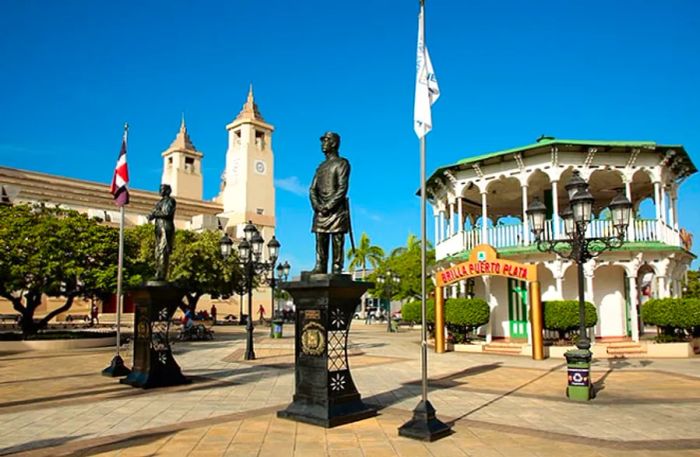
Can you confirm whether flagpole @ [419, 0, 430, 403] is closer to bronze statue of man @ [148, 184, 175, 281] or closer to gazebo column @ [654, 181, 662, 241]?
bronze statue of man @ [148, 184, 175, 281]

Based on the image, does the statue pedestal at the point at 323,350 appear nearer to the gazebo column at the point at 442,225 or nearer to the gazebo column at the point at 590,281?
the gazebo column at the point at 590,281

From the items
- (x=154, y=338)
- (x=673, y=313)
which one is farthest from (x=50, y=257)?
(x=673, y=313)

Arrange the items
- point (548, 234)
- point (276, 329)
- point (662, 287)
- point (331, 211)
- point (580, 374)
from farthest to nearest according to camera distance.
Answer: point (276, 329)
point (548, 234)
point (662, 287)
point (580, 374)
point (331, 211)

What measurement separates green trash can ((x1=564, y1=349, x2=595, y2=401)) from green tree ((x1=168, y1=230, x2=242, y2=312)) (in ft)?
105

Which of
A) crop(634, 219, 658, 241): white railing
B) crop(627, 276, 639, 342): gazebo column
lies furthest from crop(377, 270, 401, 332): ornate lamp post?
crop(634, 219, 658, 241): white railing

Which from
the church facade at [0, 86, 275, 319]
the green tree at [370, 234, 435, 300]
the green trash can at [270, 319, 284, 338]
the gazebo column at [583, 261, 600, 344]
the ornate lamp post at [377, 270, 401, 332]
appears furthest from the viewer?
the church facade at [0, 86, 275, 319]

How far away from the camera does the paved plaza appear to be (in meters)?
7.10

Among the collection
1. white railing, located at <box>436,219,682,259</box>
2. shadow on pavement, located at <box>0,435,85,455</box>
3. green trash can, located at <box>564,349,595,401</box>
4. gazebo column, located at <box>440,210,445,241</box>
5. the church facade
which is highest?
the church facade

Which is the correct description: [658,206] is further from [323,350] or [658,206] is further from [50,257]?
[50,257]

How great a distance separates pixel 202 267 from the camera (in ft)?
136

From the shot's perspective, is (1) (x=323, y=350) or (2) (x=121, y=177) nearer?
(1) (x=323, y=350)

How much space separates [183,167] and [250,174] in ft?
50.5

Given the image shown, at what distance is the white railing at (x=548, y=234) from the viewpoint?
20.5 m

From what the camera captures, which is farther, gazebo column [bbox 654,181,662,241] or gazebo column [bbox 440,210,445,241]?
gazebo column [bbox 440,210,445,241]
